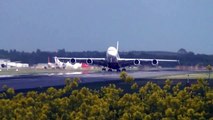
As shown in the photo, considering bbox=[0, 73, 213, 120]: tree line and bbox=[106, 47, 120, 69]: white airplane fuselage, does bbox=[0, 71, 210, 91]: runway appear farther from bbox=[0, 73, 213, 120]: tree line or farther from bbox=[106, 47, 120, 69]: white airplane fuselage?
bbox=[106, 47, 120, 69]: white airplane fuselage

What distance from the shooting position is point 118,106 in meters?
15.3

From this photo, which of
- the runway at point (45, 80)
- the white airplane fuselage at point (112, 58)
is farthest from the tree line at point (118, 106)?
the white airplane fuselage at point (112, 58)

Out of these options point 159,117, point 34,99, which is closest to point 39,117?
point 34,99

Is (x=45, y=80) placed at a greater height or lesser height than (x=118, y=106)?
lesser

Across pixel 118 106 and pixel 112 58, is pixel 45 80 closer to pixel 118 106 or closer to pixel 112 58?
pixel 112 58

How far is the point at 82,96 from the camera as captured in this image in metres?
15.9

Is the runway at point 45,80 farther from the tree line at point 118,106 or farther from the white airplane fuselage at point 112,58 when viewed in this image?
the white airplane fuselage at point 112,58

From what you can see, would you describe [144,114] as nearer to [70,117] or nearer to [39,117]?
[70,117]

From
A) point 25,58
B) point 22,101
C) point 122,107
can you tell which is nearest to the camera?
point 122,107

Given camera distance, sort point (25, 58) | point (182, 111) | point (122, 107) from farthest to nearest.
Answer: point (25, 58)
point (122, 107)
point (182, 111)

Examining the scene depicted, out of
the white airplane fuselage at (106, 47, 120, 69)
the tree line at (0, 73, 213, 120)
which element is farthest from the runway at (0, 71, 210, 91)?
the white airplane fuselage at (106, 47, 120, 69)

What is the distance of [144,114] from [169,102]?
0.87 metres

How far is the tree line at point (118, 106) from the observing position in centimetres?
1419

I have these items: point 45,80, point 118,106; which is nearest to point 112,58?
point 45,80
